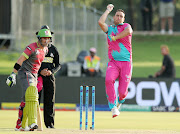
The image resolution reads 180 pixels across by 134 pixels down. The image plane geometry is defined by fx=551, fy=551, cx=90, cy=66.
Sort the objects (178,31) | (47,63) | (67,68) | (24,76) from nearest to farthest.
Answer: (24,76)
(47,63)
(67,68)
(178,31)

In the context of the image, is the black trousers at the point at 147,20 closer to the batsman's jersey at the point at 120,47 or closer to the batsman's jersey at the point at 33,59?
the batsman's jersey at the point at 120,47

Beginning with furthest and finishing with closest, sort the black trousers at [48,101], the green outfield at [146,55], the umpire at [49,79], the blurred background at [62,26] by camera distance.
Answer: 1. the green outfield at [146,55]
2. the blurred background at [62,26]
3. the black trousers at [48,101]
4. the umpire at [49,79]

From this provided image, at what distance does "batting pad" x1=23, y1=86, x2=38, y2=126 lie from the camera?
968cm

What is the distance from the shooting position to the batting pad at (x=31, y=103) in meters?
9.68

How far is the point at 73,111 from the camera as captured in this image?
55.5 ft

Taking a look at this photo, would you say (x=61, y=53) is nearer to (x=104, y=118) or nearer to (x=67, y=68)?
(x=67, y=68)

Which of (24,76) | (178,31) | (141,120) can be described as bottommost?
(141,120)

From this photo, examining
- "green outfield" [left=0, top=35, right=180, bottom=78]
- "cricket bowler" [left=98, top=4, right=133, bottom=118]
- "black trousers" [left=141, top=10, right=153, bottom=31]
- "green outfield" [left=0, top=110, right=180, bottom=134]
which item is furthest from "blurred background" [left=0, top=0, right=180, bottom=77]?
"cricket bowler" [left=98, top=4, right=133, bottom=118]

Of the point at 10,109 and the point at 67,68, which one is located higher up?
the point at 67,68

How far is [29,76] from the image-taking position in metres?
10.0

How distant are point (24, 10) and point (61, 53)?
2135 millimetres

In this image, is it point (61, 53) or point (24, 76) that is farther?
point (61, 53)

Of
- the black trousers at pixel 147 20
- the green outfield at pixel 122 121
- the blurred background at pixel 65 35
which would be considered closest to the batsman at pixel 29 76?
the green outfield at pixel 122 121

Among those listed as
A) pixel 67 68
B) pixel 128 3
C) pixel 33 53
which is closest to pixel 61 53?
pixel 67 68
